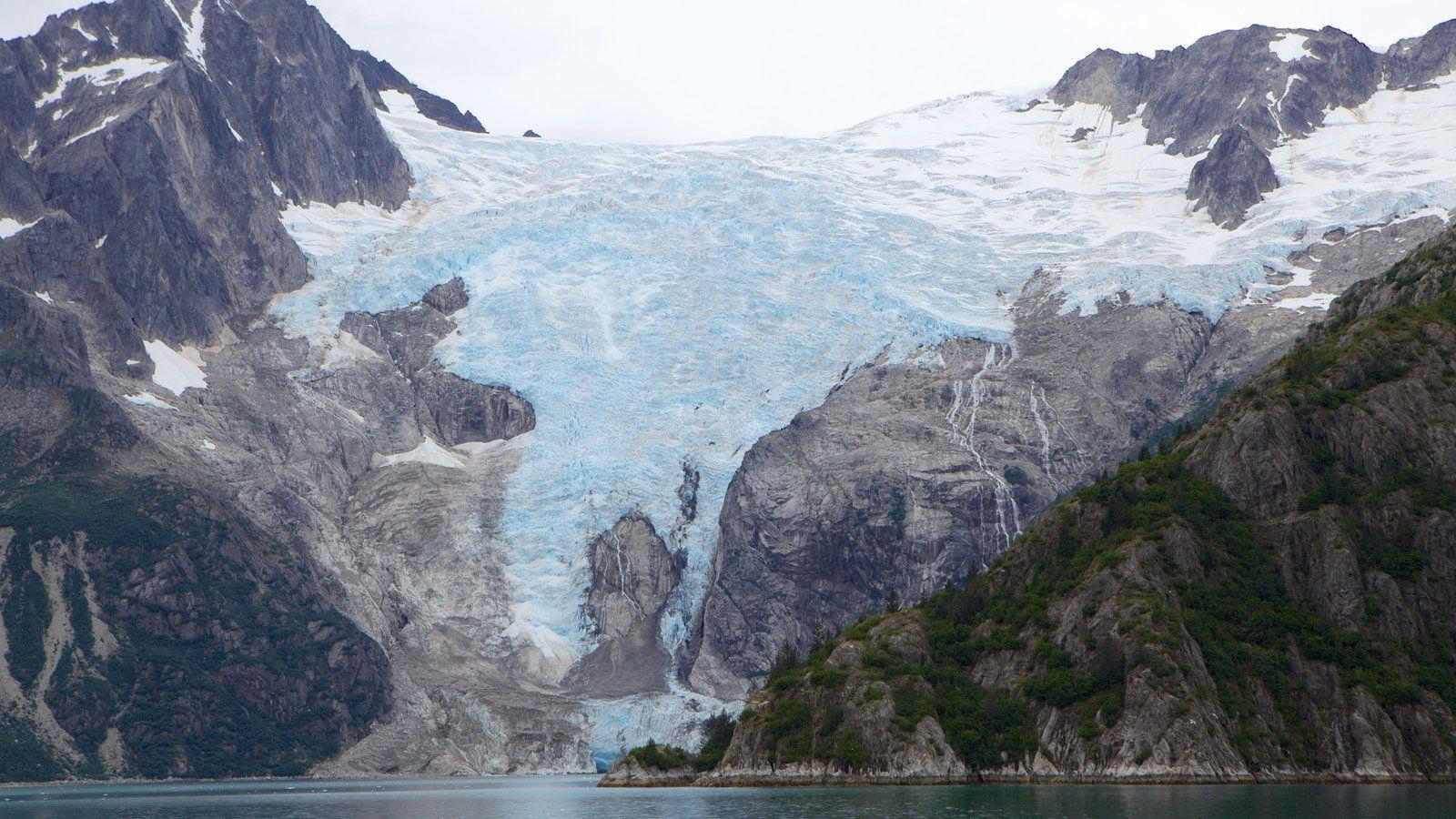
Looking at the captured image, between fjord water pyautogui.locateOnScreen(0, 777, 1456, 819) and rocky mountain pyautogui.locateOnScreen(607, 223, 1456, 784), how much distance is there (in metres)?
4.78

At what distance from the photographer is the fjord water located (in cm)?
9362

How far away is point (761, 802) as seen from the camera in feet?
376

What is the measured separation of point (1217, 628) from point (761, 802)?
39099mm

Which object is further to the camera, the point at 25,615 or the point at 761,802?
the point at 25,615

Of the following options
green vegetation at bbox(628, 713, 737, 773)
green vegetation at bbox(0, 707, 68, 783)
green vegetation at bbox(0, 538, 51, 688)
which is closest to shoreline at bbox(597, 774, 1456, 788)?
green vegetation at bbox(628, 713, 737, 773)

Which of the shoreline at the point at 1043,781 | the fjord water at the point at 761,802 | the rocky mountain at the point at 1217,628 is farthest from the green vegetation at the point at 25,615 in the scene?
the rocky mountain at the point at 1217,628

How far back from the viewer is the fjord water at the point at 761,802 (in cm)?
9362

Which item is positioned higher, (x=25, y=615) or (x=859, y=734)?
(x=859, y=734)

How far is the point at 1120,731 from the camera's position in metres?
120

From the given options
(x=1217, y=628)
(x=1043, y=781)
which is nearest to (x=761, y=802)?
(x=1043, y=781)

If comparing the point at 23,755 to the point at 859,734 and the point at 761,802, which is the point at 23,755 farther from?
the point at 761,802

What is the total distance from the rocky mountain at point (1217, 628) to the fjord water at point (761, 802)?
4.78m

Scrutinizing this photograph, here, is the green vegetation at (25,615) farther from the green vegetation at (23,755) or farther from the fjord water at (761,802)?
the fjord water at (761,802)

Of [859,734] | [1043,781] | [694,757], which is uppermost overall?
[859,734]
